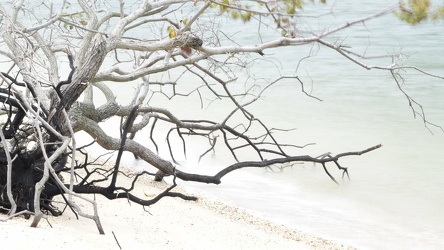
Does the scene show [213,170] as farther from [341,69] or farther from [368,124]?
[341,69]

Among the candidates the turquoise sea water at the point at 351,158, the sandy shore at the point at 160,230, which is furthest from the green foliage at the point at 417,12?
the sandy shore at the point at 160,230

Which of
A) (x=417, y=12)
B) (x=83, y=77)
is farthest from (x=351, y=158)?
(x=83, y=77)

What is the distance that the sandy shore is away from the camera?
11.0 ft

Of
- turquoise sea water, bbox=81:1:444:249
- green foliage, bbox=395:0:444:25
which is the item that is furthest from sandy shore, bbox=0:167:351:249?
green foliage, bbox=395:0:444:25

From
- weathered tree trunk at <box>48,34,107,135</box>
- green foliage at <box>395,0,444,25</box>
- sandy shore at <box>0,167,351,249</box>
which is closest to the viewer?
sandy shore at <box>0,167,351,249</box>

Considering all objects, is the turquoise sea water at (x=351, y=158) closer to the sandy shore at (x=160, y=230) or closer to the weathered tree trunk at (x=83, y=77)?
the sandy shore at (x=160, y=230)

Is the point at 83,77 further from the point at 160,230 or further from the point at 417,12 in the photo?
the point at 417,12

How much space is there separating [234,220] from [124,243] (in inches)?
87.8

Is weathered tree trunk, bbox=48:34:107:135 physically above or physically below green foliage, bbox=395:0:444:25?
below

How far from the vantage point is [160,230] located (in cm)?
451

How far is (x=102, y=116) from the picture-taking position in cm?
550

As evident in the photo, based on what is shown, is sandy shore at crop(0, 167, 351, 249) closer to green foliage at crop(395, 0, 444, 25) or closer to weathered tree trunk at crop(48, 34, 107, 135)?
weathered tree trunk at crop(48, 34, 107, 135)

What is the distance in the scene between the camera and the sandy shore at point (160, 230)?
335 cm

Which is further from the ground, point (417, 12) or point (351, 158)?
point (417, 12)
